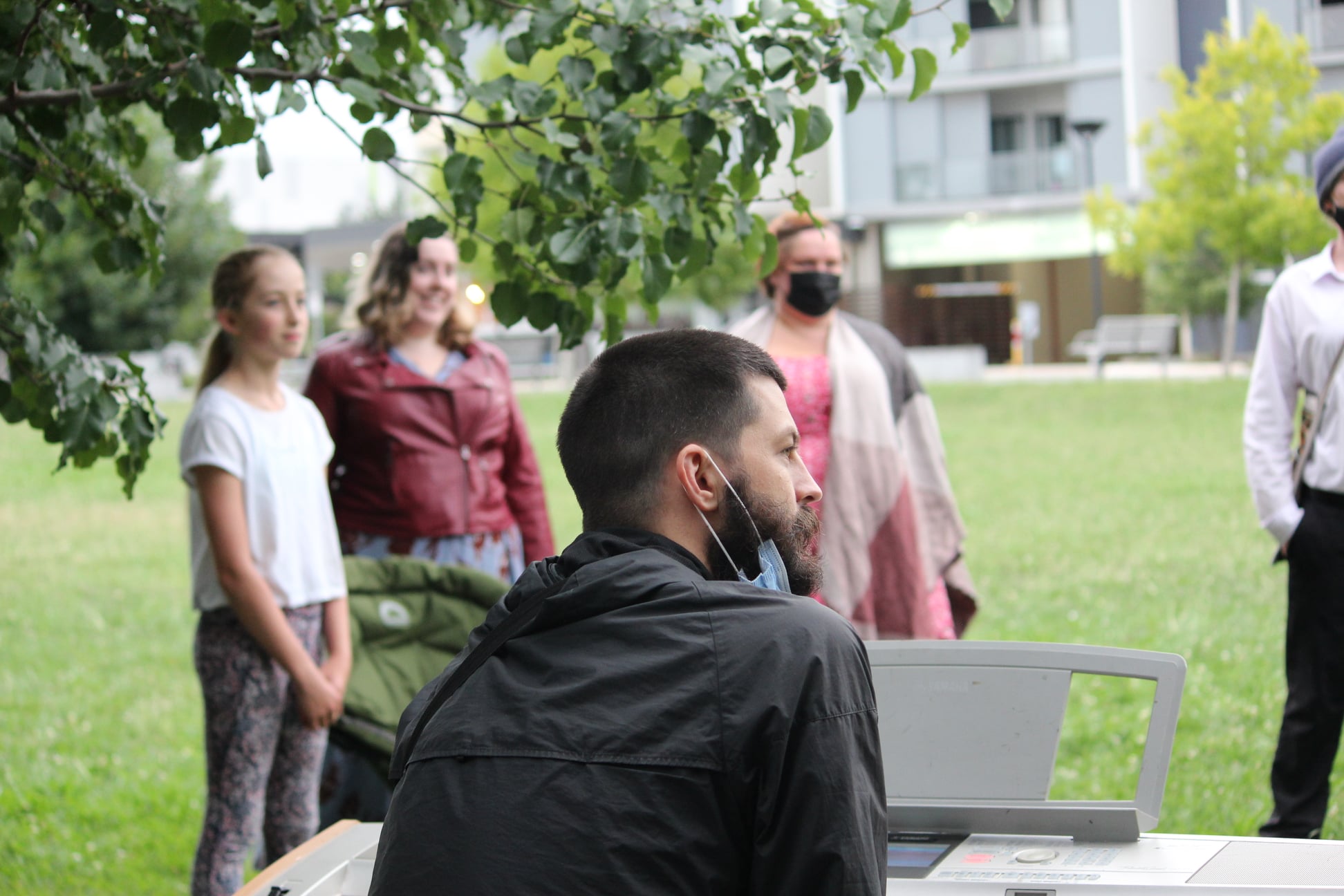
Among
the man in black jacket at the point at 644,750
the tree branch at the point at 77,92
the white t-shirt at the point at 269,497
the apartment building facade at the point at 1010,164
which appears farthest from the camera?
the apartment building facade at the point at 1010,164

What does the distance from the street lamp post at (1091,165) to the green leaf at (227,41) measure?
26.6m

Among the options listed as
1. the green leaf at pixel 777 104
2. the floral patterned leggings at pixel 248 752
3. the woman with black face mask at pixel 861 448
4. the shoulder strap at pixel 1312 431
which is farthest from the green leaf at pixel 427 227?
the shoulder strap at pixel 1312 431

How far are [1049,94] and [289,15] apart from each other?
35643 millimetres

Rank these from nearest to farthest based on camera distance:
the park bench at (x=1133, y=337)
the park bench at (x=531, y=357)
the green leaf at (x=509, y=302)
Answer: the green leaf at (x=509, y=302)
the park bench at (x=1133, y=337)
the park bench at (x=531, y=357)

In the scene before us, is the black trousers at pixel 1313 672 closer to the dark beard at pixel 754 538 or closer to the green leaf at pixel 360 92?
the dark beard at pixel 754 538

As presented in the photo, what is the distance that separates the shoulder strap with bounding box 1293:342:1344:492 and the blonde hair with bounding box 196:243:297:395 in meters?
3.01

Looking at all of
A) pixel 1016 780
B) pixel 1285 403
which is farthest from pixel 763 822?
pixel 1285 403

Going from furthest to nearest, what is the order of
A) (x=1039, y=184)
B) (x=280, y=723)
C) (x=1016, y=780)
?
1. (x=1039, y=184)
2. (x=280, y=723)
3. (x=1016, y=780)

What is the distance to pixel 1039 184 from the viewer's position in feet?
117

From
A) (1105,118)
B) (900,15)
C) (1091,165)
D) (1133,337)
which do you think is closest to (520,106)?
(900,15)

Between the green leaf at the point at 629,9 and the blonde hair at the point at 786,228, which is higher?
the green leaf at the point at 629,9

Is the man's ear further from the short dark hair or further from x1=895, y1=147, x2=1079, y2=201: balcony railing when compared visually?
x1=895, y1=147, x2=1079, y2=201: balcony railing

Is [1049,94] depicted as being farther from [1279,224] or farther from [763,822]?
[763,822]

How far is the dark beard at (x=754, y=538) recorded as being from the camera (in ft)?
6.08
